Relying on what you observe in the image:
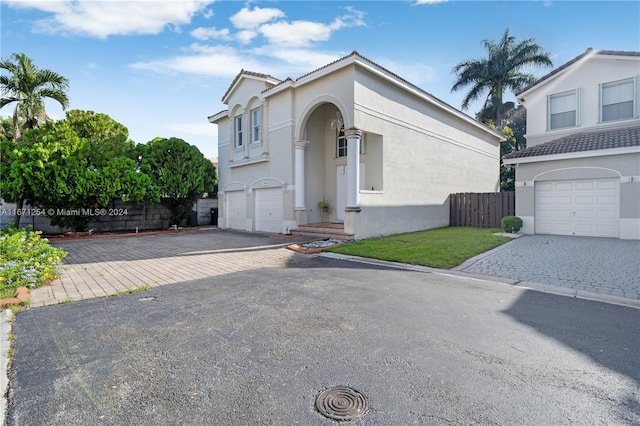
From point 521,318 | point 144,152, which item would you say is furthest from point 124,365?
point 144,152

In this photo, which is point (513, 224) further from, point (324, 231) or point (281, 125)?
point (281, 125)

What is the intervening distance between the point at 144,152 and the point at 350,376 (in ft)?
56.5

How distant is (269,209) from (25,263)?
10166 mm

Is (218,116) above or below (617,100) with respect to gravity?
above

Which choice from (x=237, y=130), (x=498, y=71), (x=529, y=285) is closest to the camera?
(x=529, y=285)

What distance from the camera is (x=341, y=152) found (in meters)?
15.3

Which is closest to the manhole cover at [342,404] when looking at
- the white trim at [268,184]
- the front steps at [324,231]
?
the front steps at [324,231]

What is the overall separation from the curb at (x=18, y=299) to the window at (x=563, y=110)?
1852 cm

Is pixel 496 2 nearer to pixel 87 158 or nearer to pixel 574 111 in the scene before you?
pixel 574 111

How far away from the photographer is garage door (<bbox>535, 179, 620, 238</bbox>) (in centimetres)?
1182

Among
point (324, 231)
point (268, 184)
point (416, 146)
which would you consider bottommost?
point (324, 231)

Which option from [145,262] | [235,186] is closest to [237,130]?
[235,186]

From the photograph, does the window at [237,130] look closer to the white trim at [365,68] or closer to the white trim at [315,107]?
the white trim at [365,68]

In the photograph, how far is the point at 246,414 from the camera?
2.41 metres
